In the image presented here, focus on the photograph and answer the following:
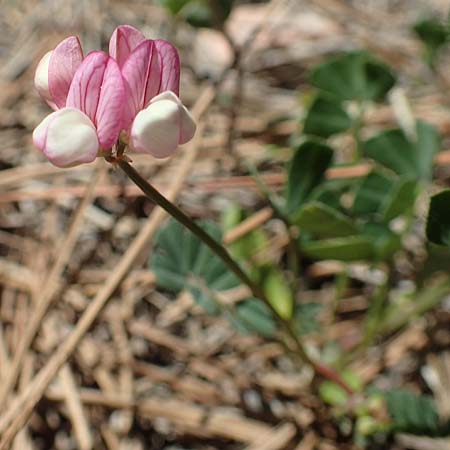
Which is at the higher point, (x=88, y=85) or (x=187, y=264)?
(x=88, y=85)

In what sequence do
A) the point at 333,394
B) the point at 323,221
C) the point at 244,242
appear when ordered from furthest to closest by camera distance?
the point at 244,242 < the point at 333,394 < the point at 323,221

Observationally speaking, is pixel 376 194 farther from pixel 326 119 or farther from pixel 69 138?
pixel 69 138

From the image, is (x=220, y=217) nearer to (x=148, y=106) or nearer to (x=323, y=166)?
(x=323, y=166)

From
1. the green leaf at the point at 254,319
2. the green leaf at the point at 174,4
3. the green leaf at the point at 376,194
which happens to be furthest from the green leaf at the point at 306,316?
the green leaf at the point at 174,4

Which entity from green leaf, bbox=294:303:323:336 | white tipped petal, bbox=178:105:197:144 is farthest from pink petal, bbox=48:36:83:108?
green leaf, bbox=294:303:323:336

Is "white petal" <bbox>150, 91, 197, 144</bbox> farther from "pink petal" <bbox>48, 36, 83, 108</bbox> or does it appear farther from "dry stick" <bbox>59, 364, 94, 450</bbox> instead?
"dry stick" <bbox>59, 364, 94, 450</bbox>

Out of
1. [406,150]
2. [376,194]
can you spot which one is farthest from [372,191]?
[406,150]
